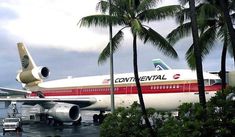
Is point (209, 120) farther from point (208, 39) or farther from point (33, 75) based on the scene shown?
point (33, 75)

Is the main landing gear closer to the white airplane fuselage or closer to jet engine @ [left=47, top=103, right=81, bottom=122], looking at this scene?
the white airplane fuselage

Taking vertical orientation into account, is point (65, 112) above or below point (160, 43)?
below

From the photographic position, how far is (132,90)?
4059 centimetres

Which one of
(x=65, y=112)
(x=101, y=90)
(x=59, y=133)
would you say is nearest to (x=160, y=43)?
(x=59, y=133)

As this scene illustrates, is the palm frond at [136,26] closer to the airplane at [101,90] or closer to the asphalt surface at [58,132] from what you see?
the asphalt surface at [58,132]

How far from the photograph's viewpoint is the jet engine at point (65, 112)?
135 feet

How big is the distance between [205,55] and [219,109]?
852cm

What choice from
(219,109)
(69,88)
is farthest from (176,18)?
(69,88)

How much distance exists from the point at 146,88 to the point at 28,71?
68.8 ft

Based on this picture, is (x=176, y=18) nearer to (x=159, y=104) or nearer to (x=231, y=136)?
(x=231, y=136)

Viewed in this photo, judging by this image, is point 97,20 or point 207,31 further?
point 207,31

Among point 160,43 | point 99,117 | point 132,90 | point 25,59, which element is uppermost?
point 25,59

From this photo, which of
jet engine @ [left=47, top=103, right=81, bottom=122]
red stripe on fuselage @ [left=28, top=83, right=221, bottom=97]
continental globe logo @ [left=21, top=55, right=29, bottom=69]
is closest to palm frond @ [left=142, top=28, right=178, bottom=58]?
red stripe on fuselage @ [left=28, top=83, right=221, bottom=97]

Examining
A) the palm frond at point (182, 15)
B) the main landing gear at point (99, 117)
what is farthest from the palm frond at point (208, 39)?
the main landing gear at point (99, 117)
